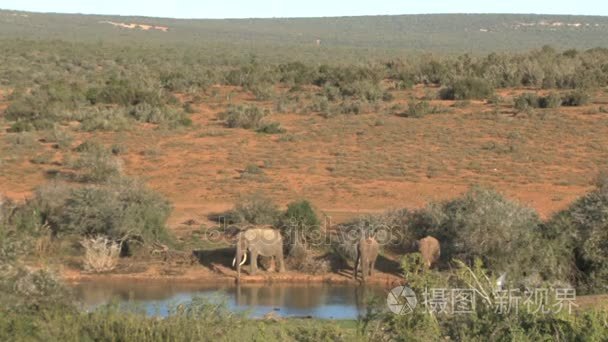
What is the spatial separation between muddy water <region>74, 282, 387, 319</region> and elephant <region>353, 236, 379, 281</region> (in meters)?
0.41

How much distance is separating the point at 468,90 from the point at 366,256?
69.5 feet

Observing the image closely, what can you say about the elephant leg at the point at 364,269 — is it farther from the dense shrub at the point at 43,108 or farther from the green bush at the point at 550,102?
the green bush at the point at 550,102

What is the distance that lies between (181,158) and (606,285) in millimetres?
14558

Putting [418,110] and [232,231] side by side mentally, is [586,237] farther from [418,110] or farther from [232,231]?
[418,110]

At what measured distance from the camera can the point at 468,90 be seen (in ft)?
119

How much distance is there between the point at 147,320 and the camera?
9289mm

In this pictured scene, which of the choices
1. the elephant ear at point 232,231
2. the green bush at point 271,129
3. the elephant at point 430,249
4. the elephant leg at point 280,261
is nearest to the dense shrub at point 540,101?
the green bush at point 271,129

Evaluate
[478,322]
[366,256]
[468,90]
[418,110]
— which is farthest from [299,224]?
[468,90]

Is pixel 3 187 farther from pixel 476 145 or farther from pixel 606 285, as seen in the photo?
pixel 606 285

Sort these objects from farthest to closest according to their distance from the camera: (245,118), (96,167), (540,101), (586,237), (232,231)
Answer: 1. (540,101)
2. (245,118)
3. (96,167)
4. (232,231)
5. (586,237)

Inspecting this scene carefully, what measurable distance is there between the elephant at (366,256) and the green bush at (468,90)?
20713 mm

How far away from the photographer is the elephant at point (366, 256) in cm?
1594

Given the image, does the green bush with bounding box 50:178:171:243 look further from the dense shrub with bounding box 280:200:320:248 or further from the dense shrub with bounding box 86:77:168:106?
the dense shrub with bounding box 86:77:168:106

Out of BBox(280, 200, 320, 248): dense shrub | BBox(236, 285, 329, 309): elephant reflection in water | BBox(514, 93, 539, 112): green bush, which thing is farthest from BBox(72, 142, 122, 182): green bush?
BBox(514, 93, 539, 112): green bush
